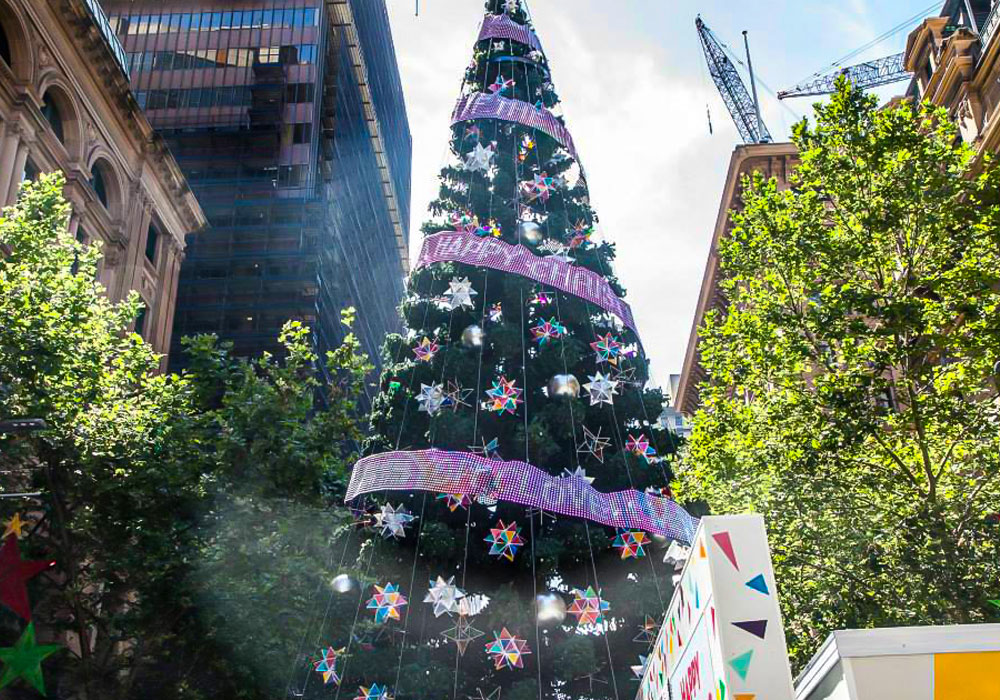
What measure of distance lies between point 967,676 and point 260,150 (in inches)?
2715

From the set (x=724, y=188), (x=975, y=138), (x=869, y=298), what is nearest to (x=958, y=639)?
(x=869, y=298)

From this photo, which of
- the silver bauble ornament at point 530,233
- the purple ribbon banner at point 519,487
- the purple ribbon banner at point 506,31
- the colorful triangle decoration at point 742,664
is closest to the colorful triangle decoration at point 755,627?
the colorful triangle decoration at point 742,664

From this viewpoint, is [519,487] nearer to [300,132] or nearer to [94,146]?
[94,146]

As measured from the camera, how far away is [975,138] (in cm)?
2897

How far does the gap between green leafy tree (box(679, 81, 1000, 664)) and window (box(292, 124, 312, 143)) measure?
5503 centimetres

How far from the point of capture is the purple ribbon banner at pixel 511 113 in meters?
25.2

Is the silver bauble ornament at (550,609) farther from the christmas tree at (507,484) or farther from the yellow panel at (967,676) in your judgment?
the yellow panel at (967,676)

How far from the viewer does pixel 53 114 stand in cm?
3450

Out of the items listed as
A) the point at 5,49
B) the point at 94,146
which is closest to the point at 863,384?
the point at 5,49

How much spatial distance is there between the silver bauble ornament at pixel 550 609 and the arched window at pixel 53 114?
25941mm

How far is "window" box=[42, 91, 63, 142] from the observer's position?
3391 centimetres

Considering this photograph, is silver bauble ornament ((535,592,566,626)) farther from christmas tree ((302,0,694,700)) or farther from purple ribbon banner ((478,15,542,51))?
purple ribbon banner ((478,15,542,51))

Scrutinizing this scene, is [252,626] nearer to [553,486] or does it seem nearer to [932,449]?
[553,486]

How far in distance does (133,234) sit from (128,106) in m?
5.32
